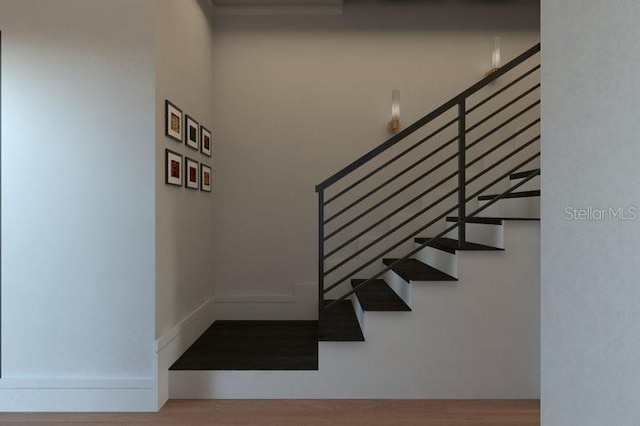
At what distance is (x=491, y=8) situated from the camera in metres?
4.52

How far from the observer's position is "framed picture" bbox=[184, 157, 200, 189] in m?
3.53

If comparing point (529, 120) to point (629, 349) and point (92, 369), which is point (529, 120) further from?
point (92, 369)

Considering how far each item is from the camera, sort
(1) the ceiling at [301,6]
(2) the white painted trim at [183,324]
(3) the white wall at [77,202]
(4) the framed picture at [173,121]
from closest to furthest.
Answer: (3) the white wall at [77,202], (2) the white painted trim at [183,324], (4) the framed picture at [173,121], (1) the ceiling at [301,6]

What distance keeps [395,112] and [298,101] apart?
3.14ft

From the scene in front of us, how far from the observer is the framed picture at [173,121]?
3.06m

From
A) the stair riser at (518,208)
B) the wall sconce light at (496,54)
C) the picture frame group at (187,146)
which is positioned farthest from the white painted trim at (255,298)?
the wall sconce light at (496,54)

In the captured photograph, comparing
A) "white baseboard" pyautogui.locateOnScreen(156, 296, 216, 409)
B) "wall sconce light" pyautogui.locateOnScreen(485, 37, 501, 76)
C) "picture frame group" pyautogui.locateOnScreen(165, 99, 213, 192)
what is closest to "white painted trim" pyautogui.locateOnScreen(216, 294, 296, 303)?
"white baseboard" pyautogui.locateOnScreen(156, 296, 216, 409)

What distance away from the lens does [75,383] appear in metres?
2.85

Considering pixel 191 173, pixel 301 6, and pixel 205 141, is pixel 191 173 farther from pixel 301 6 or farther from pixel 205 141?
pixel 301 6

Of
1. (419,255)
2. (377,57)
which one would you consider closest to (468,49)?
(377,57)

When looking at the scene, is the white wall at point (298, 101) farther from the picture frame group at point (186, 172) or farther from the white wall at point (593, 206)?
the white wall at point (593, 206)

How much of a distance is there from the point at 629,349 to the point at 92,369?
9.36 feet

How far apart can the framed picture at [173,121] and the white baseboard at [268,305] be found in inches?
71.6

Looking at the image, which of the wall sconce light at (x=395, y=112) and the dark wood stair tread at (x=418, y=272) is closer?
the dark wood stair tread at (x=418, y=272)
